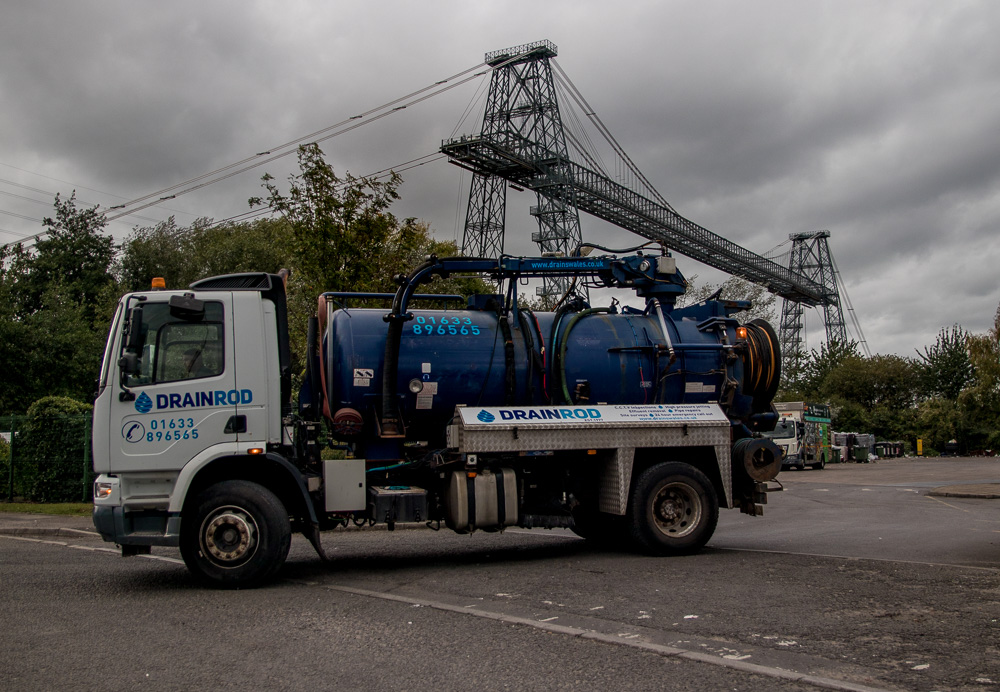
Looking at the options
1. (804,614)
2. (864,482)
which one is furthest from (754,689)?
(864,482)

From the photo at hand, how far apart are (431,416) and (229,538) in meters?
2.70

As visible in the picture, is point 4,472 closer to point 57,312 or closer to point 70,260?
point 57,312

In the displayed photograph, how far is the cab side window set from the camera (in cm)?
831

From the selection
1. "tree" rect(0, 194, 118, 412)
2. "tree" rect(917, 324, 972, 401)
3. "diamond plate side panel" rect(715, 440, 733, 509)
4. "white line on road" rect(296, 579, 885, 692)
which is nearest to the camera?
"white line on road" rect(296, 579, 885, 692)

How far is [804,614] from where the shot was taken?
6.63 meters

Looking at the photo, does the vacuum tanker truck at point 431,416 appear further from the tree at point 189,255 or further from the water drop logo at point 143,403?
the tree at point 189,255

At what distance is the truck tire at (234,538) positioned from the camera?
26.4 ft

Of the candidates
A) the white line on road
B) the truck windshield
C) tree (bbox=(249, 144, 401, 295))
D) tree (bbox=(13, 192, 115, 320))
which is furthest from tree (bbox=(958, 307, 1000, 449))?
tree (bbox=(13, 192, 115, 320))

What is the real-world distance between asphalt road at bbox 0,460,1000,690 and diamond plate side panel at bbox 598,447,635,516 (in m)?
0.63

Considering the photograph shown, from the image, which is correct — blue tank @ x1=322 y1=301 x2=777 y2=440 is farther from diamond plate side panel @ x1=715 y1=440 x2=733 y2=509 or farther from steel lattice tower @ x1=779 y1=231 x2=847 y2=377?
steel lattice tower @ x1=779 y1=231 x2=847 y2=377

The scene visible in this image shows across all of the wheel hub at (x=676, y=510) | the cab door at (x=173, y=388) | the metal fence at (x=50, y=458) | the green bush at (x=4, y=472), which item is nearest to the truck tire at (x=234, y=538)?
the cab door at (x=173, y=388)

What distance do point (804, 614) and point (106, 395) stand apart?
6561 millimetres

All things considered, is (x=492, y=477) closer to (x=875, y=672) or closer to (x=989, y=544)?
(x=875, y=672)

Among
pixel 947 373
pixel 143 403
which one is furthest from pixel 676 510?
pixel 947 373
